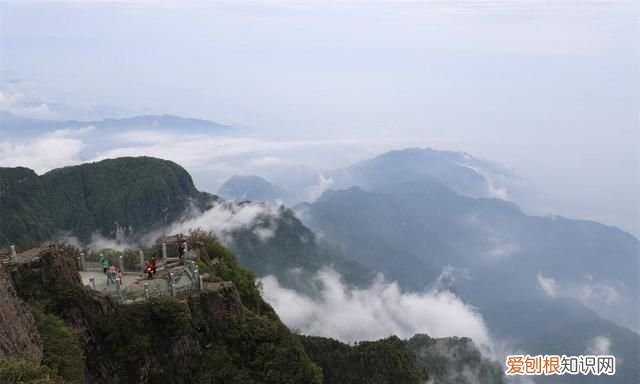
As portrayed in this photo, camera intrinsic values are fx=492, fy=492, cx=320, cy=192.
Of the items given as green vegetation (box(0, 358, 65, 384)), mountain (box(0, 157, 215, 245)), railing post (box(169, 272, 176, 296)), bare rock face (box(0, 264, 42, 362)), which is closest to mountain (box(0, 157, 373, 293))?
mountain (box(0, 157, 215, 245))

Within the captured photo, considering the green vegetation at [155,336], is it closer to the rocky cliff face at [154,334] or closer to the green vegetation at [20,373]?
the rocky cliff face at [154,334]

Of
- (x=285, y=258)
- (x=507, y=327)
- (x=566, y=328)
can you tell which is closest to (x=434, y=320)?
(x=507, y=327)

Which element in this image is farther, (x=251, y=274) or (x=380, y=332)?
(x=380, y=332)

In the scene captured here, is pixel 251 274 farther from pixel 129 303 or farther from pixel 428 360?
pixel 428 360

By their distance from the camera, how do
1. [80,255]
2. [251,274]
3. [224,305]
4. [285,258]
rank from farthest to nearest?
[285,258] → [251,274] → [80,255] → [224,305]

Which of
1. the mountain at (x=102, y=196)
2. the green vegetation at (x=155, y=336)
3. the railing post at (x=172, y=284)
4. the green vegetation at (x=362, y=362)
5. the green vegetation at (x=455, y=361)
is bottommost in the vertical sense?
the green vegetation at (x=455, y=361)

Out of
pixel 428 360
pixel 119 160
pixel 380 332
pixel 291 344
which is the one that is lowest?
pixel 380 332

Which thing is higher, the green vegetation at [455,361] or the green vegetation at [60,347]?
the green vegetation at [60,347]

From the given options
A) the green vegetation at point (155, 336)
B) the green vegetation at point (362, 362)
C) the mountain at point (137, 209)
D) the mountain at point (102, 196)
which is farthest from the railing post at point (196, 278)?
the mountain at point (102, 196)

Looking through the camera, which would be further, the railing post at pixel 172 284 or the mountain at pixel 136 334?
the railing post at pixel 172 284
